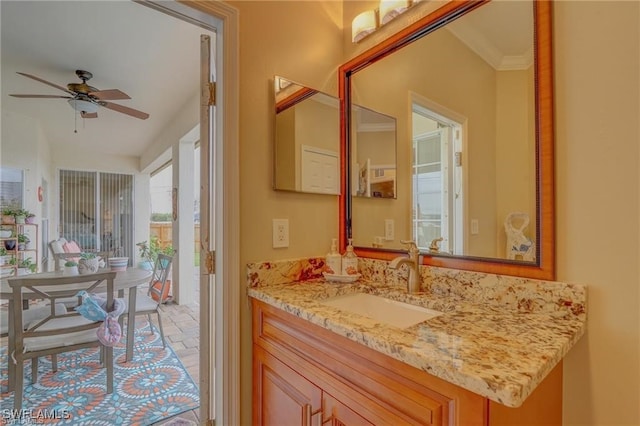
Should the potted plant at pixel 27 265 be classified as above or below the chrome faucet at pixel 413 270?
below

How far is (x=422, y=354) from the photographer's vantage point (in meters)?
0.63

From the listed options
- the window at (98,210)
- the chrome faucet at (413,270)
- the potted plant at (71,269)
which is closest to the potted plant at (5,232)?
the potted plant at (71,269)

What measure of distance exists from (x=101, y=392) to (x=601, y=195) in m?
2.81

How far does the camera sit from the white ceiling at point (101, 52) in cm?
194

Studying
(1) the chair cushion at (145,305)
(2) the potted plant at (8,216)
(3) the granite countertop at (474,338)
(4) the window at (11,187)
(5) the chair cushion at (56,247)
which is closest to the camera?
(3) the granite countertop at (474,338)

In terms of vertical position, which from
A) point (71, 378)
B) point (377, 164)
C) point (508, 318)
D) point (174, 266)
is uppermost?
point (377, 164)

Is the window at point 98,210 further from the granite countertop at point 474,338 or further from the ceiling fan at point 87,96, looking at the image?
the granite countertop at point 474,338

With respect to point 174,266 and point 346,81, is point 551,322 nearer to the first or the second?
point 346,81

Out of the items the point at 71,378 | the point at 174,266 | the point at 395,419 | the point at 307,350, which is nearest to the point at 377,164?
the point at 307,350

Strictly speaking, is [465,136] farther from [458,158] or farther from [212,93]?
[212,93]

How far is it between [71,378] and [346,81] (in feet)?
9.05

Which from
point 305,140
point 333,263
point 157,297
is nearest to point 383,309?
point 333,263

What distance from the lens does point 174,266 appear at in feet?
13.7

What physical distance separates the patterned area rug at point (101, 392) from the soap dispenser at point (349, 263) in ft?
4.65
